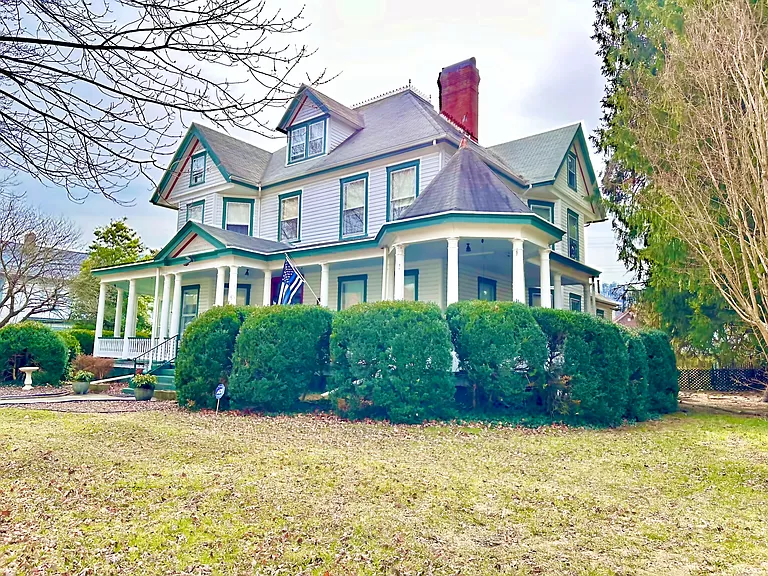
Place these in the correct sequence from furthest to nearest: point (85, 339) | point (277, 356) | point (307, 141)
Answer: point (85, 339) → point (307, 141) → point (277, 356)

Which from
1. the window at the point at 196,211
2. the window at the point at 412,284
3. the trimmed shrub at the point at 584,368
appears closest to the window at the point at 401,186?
the window at the point at 412,284

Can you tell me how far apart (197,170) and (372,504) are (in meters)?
18.8

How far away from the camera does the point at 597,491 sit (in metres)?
5.29

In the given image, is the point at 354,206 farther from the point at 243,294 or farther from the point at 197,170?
the point at 197,170

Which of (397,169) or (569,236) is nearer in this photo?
(397,169)

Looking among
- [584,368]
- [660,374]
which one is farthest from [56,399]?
[660,374]

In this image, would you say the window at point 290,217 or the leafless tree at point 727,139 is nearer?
the leafless tree at point 727,139

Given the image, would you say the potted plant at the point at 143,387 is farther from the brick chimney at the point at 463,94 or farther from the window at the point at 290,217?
the brick chimney at the point at 463,94

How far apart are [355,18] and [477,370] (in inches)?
246

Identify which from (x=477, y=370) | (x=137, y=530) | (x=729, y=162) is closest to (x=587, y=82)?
(x=729, y=162)

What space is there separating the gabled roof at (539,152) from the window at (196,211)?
1118cm

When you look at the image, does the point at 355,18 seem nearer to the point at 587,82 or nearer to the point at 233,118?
the point at 233,118

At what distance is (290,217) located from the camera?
61.8 feet

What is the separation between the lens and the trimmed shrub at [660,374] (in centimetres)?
1194
